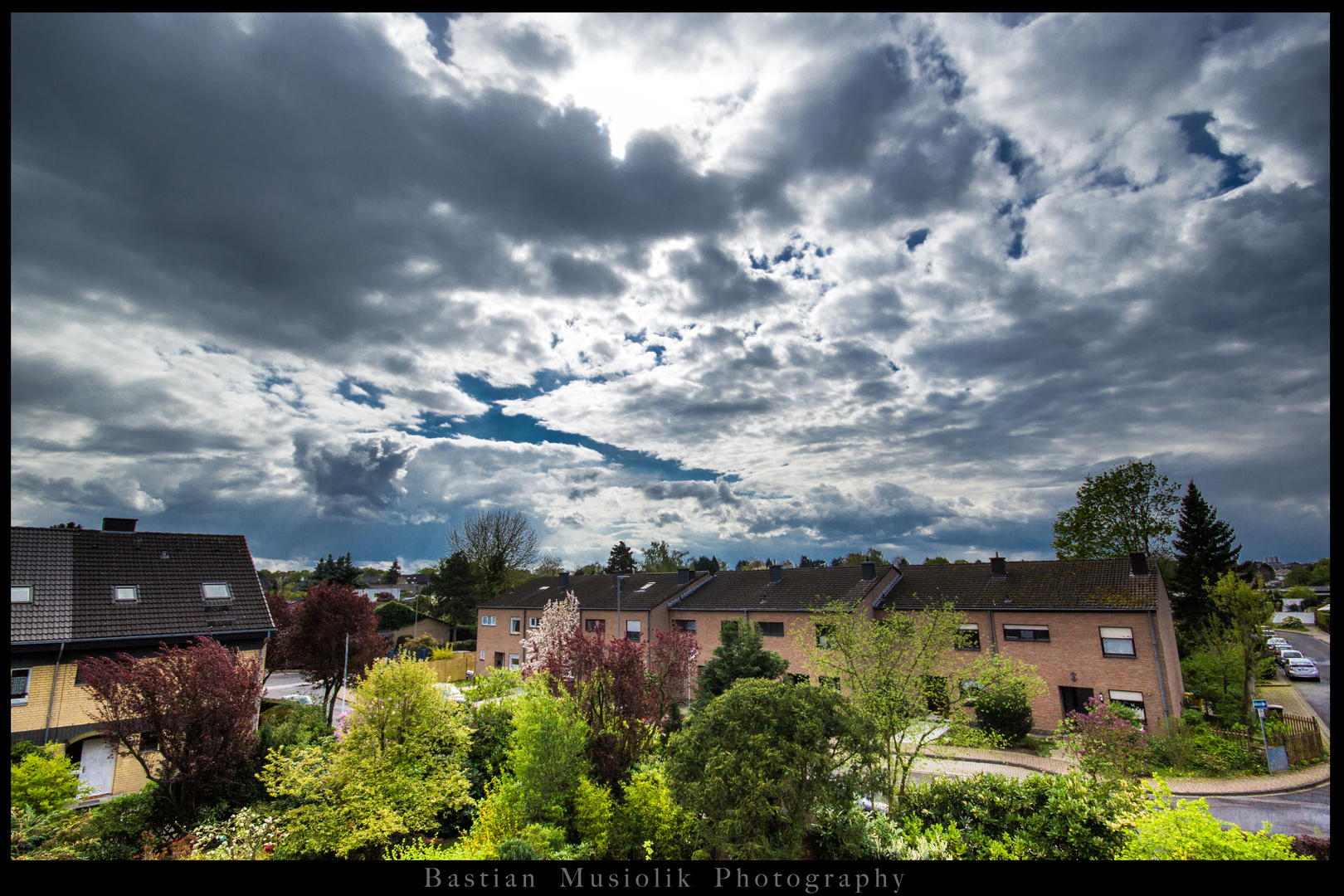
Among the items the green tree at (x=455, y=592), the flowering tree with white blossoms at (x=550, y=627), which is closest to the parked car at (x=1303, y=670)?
the flowering tree with white blossoms at (x=550, y=627)

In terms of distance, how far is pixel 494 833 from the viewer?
28.3 feet

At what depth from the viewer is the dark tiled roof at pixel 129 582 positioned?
49.1ft

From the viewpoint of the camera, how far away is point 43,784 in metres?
11.0

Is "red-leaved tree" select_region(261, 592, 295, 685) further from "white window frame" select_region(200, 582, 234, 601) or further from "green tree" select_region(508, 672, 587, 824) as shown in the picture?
"green tree" select_region(508, 672, 587, 824)

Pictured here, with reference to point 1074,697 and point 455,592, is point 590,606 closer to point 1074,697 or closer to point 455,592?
point 455,592

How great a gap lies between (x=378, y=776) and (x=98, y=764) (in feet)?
36.5

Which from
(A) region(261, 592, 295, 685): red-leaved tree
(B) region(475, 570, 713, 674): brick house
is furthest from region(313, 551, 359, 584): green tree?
(A) region(261, 592, 295, 685): red-leaved tree

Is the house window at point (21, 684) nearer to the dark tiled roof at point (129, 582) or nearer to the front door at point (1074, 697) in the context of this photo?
the dark tiled roof at point (129, 582)

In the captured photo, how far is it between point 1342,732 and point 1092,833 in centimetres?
710

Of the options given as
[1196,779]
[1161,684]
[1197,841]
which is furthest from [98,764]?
[1161,684]

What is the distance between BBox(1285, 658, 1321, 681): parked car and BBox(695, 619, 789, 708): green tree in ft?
80.9

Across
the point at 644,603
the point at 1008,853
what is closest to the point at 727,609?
the point at 644,603

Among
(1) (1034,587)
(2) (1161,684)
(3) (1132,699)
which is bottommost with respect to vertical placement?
(3) (1132,699)

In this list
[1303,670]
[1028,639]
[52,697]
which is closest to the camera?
[52,697]
